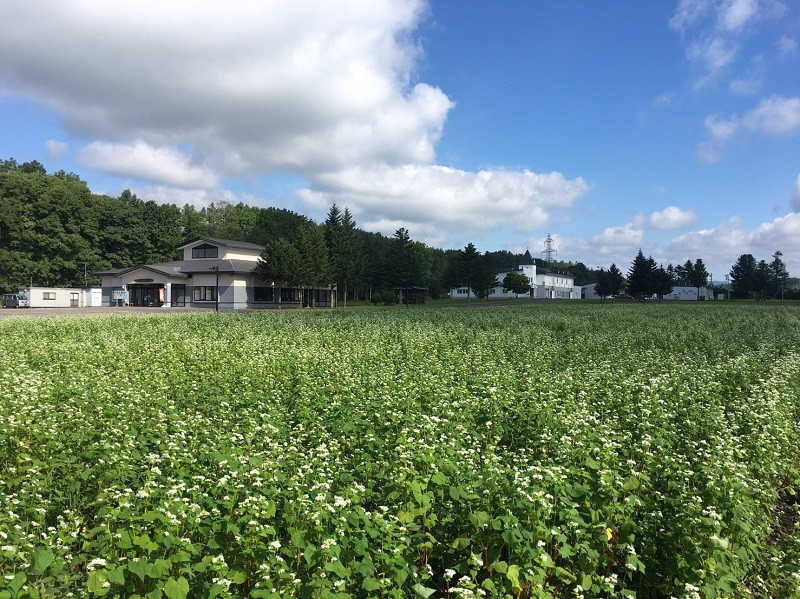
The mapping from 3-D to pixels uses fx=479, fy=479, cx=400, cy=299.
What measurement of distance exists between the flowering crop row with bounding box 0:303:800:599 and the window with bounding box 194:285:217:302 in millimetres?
46696

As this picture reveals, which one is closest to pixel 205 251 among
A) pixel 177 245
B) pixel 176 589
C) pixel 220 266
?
pixel 220 266

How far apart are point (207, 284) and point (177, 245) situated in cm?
3716

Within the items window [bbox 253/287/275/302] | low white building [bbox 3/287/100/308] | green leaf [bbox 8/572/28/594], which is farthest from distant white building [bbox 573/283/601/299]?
green leaf [bbox 8/572/28/594]

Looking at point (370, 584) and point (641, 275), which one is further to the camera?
point (641, 275)

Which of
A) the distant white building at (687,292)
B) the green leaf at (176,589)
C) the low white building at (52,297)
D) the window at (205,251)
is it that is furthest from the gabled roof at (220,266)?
the distant white building at (687,292)

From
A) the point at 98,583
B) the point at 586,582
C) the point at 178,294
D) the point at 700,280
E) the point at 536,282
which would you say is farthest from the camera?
the point at 536,282

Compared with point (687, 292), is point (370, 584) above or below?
below

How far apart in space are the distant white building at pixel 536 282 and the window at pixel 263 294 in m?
63.2

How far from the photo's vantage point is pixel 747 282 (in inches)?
4181

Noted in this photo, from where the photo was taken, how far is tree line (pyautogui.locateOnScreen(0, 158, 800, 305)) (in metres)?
60.0

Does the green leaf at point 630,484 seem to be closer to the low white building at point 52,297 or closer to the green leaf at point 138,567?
the green leaf at point 138,567

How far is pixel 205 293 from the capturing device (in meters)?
56.3

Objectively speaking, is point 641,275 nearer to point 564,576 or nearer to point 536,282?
point 536,282

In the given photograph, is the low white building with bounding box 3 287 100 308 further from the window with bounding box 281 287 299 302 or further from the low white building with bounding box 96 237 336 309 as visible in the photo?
the window with bounding box 281 287 299 302
